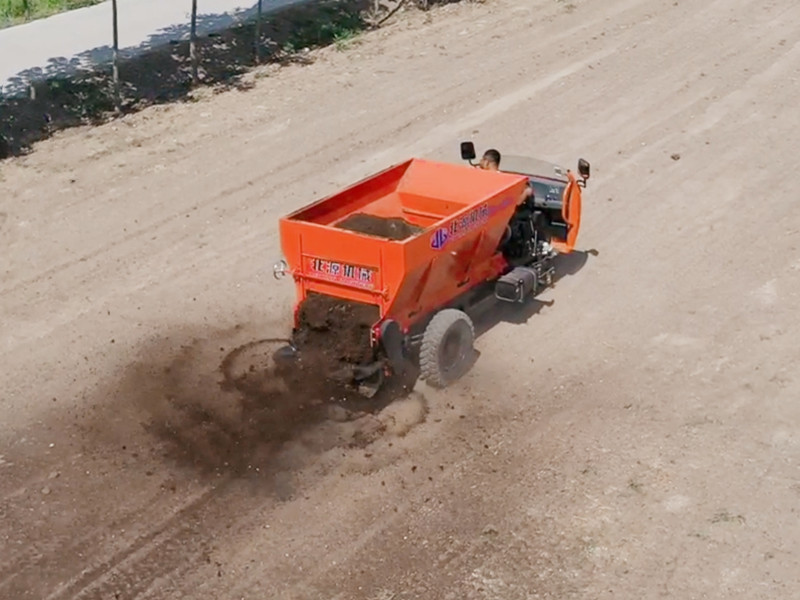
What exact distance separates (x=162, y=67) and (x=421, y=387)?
1045 centimetres

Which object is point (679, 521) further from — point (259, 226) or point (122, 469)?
point (259, 226)

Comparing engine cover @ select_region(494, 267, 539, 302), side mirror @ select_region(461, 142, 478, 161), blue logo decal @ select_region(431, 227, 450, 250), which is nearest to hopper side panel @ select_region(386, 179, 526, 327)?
blue logo decal @ select_region(431, 227, 450, 250)

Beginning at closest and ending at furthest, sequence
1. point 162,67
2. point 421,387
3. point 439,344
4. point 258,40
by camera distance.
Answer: point 439,344
point 421,387
point 162,67
point 258,40

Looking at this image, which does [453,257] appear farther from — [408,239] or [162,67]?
[162,67]

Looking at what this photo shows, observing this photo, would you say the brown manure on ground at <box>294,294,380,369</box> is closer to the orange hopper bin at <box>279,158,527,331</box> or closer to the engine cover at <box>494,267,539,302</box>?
the orange hopper bin at <box>279,158,527,331</box>

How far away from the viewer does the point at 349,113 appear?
18812 mm

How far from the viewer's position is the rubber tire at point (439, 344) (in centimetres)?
1124

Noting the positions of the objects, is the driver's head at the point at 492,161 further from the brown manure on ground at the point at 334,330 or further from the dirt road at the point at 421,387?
the brown manure on ground at the point at 334,330

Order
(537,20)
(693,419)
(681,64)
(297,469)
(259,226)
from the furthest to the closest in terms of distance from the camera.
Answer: (537,20) < (681,64) < (259,226) < (693,419) < (297,469)

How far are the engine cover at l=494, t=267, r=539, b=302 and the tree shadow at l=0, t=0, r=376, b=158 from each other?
8345 mm

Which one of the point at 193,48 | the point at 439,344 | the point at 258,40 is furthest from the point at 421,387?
the point at 258,40

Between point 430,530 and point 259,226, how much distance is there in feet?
21.8

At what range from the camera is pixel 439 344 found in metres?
11.2

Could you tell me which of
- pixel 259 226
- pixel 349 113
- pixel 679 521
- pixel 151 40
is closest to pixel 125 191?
pixel 259 226
